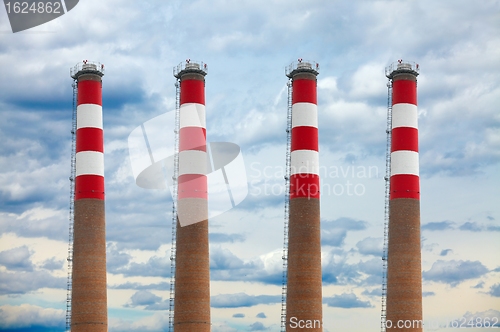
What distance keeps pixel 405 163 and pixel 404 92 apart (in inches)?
193

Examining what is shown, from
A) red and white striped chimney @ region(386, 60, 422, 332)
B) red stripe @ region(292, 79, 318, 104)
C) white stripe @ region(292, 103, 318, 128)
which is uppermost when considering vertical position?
red stripe @ region(292, 79, 318, 104)

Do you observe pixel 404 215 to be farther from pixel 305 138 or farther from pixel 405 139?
pixel 305 138

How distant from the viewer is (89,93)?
60.0 m

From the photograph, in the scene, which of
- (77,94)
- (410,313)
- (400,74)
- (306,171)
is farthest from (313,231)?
(77,94)

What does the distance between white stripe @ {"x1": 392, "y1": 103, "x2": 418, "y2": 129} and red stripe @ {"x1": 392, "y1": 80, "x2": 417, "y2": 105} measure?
35 centimetres

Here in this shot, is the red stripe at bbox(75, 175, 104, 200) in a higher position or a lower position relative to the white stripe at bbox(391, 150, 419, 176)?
lower

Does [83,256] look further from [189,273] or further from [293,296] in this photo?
[293,296]

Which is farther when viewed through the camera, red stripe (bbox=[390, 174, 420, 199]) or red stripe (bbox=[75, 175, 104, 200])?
red stripe (bbox=[75, 175, 104, 200])

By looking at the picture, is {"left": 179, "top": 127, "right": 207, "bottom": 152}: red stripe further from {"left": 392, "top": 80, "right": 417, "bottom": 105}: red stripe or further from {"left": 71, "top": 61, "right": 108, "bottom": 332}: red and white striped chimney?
{"left": 392, "top": 80, "right": 417, "bottom": 105}: red stripe

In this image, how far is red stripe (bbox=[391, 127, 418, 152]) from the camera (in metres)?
58.5

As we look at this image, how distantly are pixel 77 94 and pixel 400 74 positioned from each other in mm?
21741

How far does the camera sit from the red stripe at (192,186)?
190ft

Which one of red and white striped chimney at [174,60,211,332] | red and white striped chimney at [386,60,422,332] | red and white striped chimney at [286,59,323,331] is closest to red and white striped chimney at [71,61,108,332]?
red and white striped chimney at [174,60,211,332]

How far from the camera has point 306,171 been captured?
2269 inches
